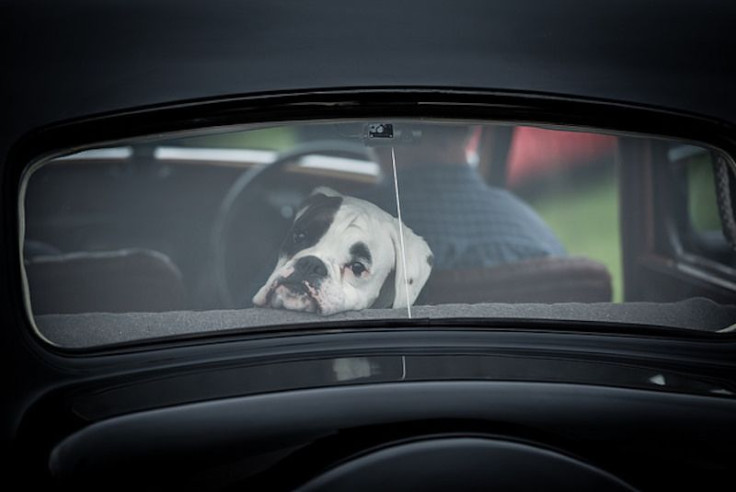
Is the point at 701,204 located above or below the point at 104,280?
above

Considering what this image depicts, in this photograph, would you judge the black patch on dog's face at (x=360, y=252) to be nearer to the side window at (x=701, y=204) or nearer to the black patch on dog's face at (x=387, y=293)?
the black patch on dog's face at (x=387, y=293)

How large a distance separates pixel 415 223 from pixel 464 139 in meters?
0.14

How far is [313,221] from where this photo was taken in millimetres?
1311

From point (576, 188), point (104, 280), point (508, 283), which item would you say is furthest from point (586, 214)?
point (104, 280)

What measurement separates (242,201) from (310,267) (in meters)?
0.14

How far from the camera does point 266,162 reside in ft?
4.28

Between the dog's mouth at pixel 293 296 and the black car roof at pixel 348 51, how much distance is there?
277mm

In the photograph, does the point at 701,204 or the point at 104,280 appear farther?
the point at 701,204

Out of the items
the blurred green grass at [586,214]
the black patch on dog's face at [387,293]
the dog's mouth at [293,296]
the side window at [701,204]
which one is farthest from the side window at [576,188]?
the dog's mouth at [293,296]

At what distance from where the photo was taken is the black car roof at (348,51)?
1.25 meters

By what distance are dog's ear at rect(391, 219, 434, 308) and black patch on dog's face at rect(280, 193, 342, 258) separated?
0.31 feet

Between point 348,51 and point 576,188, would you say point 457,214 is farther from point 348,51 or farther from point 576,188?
point 348,51

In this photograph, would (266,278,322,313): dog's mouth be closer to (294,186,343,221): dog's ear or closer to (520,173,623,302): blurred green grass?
(294,186,343,221): dog's ear

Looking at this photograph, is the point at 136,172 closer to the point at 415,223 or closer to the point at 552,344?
the point at 415,223
